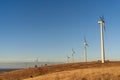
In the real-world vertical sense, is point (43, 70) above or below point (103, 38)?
below

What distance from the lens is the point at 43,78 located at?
6169 cm

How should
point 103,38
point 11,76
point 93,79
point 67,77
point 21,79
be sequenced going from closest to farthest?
point 93,79, point 67,77, point 21,79, point 11,76, point 103,38

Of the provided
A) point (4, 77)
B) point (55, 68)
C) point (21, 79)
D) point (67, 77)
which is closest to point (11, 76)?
point (4, 77)

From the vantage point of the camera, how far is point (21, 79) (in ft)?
239

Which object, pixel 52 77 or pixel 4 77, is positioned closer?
pixel 52 77

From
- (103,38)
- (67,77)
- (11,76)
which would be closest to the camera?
(67,77)

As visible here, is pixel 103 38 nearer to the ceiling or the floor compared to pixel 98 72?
nearer to the ceiling

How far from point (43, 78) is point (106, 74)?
1378 cm

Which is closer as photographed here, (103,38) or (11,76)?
(11,76)

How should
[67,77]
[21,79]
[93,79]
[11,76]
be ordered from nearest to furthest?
[93,79] < [67,77] < [21,79] < [11,76]

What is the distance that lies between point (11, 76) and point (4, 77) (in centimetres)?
197

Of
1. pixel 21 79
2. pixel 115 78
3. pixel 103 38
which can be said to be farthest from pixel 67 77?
pixel 103 38

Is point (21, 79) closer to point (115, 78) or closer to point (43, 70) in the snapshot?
point (43, 70)

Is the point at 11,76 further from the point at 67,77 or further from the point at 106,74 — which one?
the point at 106,74
